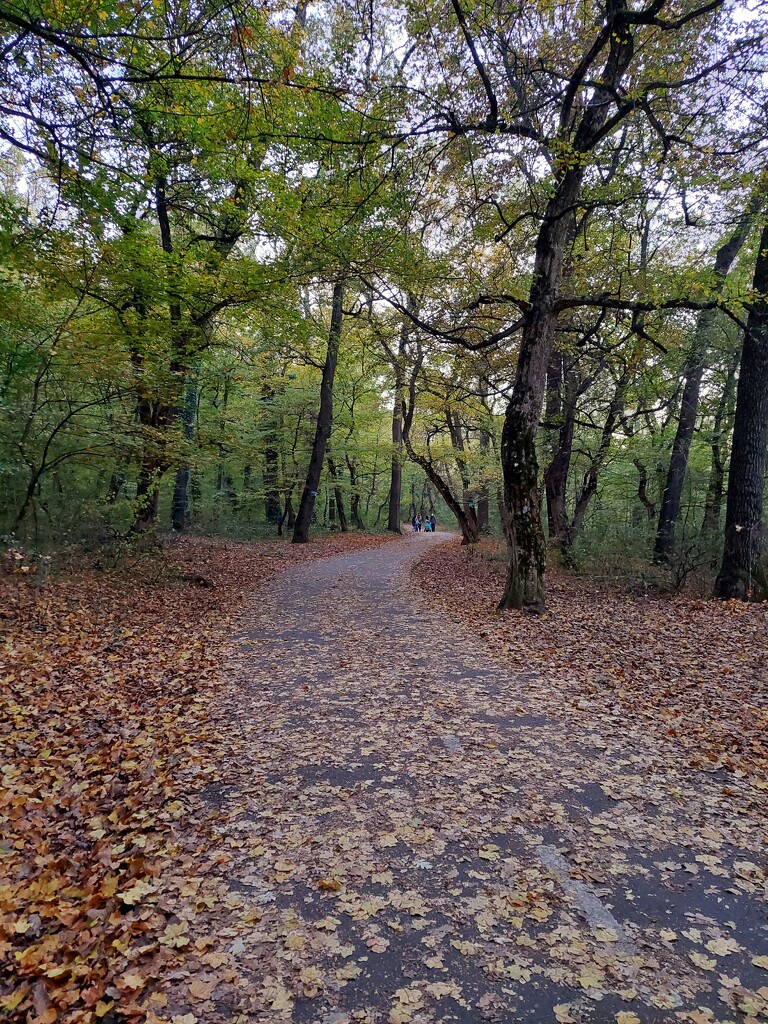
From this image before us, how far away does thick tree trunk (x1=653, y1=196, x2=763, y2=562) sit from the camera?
12.4m

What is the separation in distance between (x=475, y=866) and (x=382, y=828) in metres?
0.69

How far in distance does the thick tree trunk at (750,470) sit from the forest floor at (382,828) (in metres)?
2.31

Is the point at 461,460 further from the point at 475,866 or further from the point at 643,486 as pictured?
the point at 475,866

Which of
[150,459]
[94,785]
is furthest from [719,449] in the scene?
[94,785]

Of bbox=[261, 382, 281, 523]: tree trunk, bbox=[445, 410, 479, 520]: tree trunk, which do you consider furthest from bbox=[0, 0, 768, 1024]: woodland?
bbox=[261, 382, 281, 523]: tree trunk

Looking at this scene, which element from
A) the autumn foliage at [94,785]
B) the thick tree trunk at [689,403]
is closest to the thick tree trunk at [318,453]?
the autumn foliage at [94,785]

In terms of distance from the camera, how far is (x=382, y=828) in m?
3.63

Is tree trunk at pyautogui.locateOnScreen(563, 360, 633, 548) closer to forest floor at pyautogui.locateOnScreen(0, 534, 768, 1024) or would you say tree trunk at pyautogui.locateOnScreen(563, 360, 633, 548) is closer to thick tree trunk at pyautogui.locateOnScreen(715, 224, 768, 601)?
thick tree trunk at pyautogui.locateOnScreen(715, 224, 768, 601)

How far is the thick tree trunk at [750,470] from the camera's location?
9.28 meters

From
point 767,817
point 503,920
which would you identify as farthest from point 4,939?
point 767,817

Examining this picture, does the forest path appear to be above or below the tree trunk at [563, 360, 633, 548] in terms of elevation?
below

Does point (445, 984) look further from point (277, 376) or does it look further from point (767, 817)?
point (277, 376)

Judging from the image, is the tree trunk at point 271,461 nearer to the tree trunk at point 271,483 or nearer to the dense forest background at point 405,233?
the tree trunk at point 271,483

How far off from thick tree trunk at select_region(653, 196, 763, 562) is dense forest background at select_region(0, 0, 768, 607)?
84 millimetres
